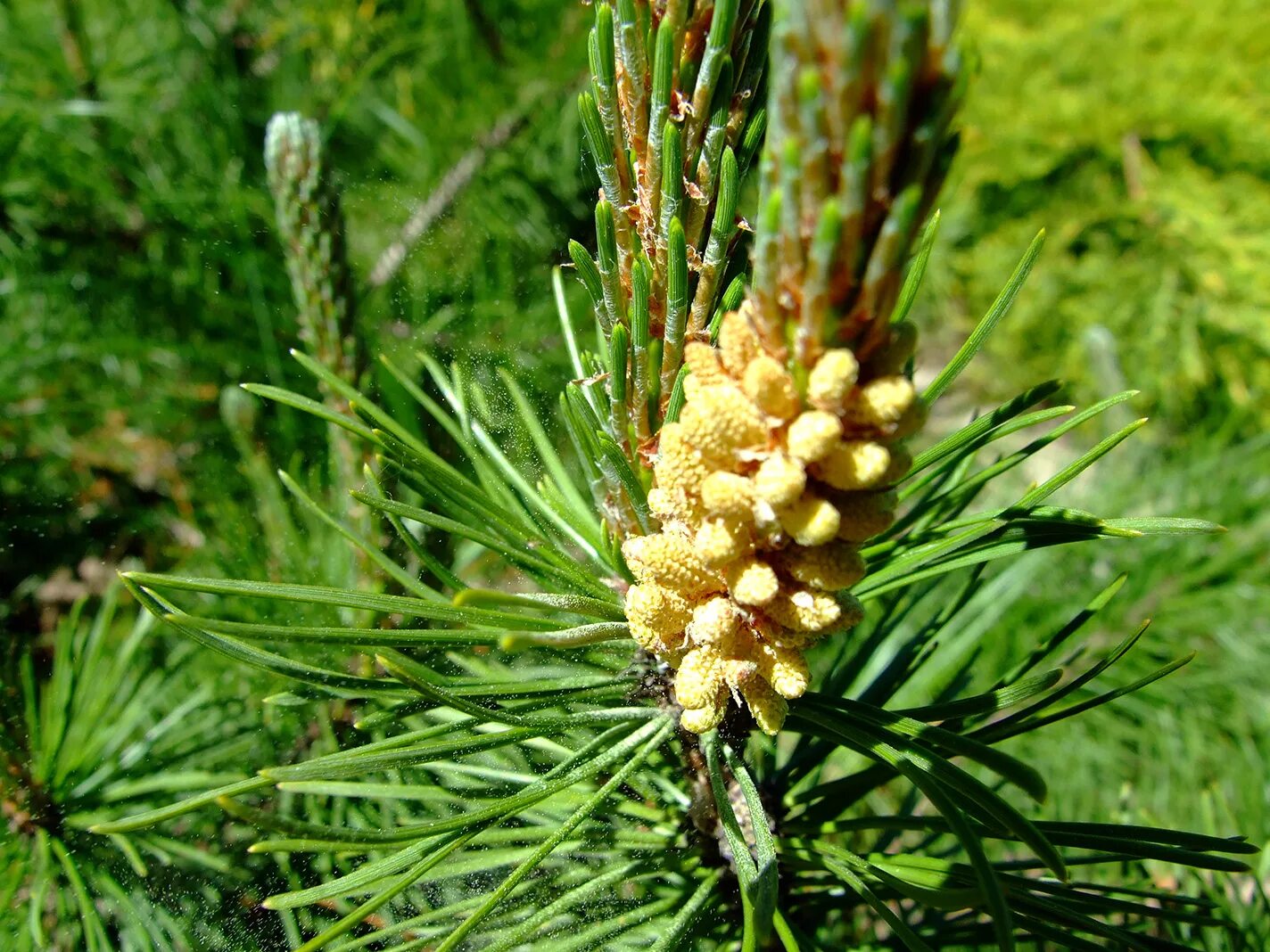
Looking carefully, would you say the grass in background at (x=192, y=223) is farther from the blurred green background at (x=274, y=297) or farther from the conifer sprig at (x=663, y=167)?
the conifer sprig at (x=663, y=167)

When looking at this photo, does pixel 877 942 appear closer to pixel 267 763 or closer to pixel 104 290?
pixel 267 763

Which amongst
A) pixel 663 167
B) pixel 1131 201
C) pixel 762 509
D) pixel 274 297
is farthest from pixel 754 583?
pixel 1131 201

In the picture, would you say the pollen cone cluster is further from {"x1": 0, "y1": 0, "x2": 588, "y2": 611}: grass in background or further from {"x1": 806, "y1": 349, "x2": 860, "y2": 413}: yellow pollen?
{"x1": 0, "y1": 0, "x2": 588, "y2": 611}: grass in background

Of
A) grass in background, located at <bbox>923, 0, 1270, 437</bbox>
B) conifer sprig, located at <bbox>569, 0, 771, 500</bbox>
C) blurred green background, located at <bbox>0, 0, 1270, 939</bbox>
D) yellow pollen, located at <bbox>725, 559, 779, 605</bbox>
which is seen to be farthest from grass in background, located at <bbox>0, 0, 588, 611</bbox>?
grass in background, located at <bbox>923, 0, 1270, 437</bbox>

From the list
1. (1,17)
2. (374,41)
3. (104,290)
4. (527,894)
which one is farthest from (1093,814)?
(1,17)

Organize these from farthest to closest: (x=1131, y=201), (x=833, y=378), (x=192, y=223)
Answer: (x=1131, y=201) < (x=192, y=223) < (x=833, y=378)

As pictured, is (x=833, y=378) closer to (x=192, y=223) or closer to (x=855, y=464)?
(x=855, y=464)

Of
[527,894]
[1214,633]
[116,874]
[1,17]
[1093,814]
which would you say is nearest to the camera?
[527,894]

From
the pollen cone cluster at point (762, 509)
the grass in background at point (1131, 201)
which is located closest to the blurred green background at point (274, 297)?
the grass in background at point (1131, 201)
